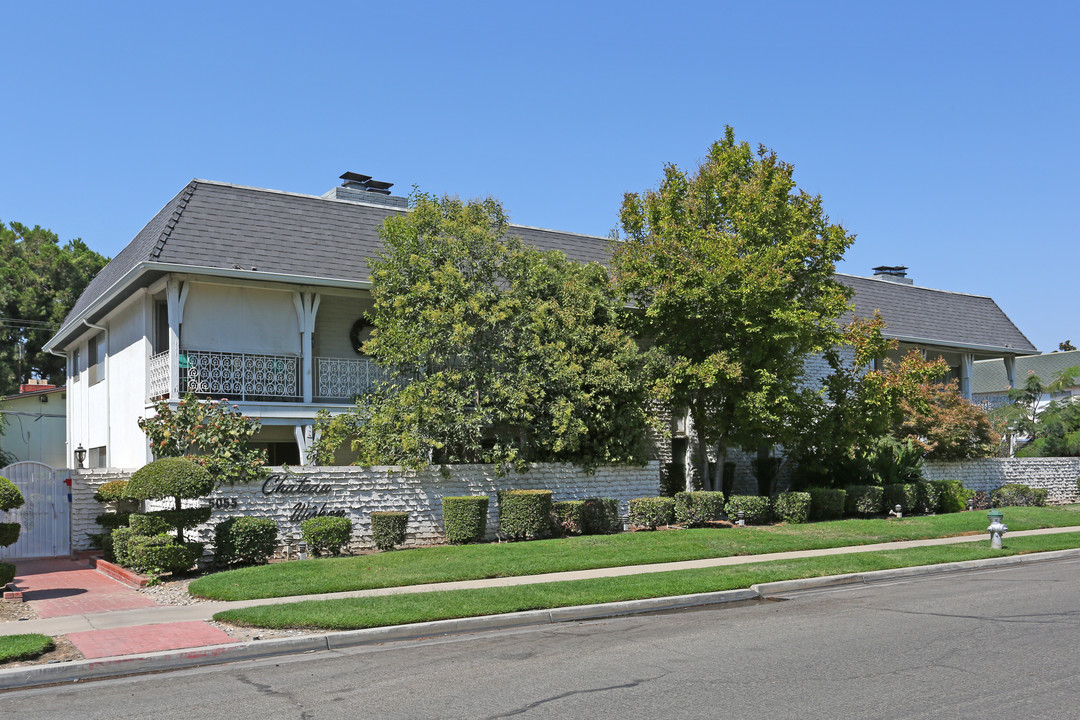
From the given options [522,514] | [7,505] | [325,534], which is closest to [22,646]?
[7,505]

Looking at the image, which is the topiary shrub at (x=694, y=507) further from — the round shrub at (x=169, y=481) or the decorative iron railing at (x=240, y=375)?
the round shrub at (x=169, y=481)

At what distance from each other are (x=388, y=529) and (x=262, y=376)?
189 inches

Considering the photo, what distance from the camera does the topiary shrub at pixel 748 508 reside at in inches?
797

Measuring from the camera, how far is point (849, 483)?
23844mm

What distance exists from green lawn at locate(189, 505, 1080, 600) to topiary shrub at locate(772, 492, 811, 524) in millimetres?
327

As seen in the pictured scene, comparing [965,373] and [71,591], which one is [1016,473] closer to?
[965,373]

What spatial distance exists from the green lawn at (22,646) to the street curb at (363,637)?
32cm

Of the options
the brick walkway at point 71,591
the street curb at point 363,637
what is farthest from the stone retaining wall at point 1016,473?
the brick walkway at point 71,591

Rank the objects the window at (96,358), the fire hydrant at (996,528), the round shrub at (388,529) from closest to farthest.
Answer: the round shrub at (388,529)
the fire hydrant at (996,528)
the window at (96,358)

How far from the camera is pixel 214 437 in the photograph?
15.6m

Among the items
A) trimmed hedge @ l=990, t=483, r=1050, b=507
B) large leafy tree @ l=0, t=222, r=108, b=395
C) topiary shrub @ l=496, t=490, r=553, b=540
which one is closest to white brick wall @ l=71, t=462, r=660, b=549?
topiary shrub @ l=496, t=490, r=553, b=540

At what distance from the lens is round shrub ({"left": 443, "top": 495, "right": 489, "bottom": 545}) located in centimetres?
1681

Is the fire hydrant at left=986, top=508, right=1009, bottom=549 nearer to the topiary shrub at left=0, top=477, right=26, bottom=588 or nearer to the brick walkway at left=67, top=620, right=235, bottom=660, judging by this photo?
the brick walkway at left=67, top=620, right=235, bottom=660

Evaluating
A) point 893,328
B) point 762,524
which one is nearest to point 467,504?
point 762,524
